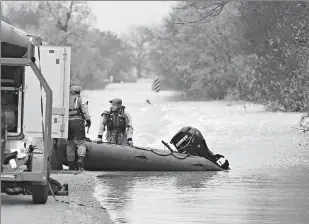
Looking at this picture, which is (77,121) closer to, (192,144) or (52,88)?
(192,144)

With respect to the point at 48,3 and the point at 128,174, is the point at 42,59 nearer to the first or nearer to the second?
the point at 128,174

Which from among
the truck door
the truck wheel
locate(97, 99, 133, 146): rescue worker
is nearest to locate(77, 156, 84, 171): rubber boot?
locate(97, 99, 133, 146): rescue worker

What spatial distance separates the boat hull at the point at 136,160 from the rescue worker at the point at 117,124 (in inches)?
24.4

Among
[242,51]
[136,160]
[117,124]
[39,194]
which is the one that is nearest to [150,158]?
[136,160]

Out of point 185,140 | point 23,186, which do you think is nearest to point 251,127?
point 185,140

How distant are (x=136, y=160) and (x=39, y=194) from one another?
6913mm

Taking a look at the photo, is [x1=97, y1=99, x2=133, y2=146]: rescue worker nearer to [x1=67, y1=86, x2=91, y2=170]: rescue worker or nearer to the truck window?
[x1=67, y1=86, x2=91, y2=170]: rescue worker

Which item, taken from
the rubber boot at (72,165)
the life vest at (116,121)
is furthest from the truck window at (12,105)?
the life vest at (116,121)

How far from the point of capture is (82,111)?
20078 millimetres

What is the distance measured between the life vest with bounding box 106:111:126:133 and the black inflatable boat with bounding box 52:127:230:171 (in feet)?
2.38

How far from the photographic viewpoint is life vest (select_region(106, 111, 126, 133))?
2175cm

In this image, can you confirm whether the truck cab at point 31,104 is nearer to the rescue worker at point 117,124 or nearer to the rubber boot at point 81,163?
the rubber boot at point 81,163

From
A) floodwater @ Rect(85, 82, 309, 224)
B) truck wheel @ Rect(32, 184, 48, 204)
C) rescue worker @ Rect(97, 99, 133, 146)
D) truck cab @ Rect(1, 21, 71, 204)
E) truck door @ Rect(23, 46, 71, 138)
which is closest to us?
floodwater @ Rect(85, 82, 309, 224)

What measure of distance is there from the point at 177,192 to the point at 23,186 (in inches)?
134
